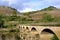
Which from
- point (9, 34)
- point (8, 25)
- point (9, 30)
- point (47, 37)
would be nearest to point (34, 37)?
point (47, 37)

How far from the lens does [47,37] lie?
28781mm

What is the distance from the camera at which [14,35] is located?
4203 cm

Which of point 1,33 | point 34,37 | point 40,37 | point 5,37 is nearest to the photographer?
point 40,37

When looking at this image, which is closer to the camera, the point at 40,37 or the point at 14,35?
the point at 40,37

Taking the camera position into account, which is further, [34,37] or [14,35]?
[14,35]

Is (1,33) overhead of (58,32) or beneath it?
beneath

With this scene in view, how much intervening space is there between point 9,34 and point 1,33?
1.90m

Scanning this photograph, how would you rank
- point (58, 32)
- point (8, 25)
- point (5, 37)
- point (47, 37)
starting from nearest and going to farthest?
point (58, 32) → point (47, 37) → point (5, 37) → point (8, 25)

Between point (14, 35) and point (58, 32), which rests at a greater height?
point (58, 32)

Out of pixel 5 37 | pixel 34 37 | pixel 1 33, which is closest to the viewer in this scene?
Answer: pixel 34 37

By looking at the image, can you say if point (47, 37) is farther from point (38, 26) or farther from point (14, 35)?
point (14, 35)

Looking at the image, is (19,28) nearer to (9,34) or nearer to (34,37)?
(9,34)

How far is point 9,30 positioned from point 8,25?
617cm

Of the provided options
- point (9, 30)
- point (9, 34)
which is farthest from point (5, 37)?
point (9, 30)
